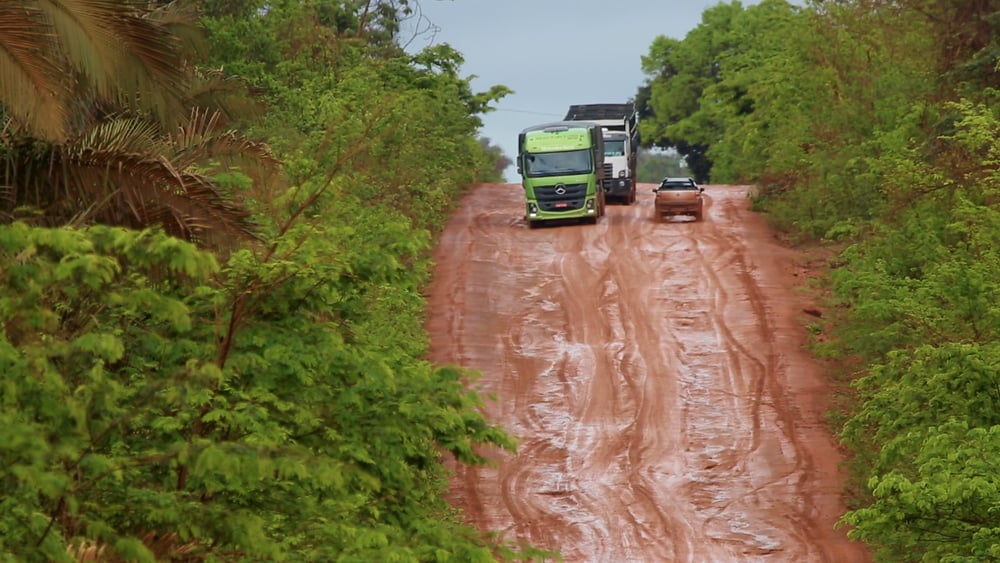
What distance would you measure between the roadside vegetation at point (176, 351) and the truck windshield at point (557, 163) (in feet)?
88.9

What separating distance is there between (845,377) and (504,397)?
21.1 ft

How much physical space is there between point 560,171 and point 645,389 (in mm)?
15550

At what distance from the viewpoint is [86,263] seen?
8.54 m

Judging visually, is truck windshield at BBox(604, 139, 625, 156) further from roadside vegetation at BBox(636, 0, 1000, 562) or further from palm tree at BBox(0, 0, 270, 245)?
palm tree at BBox(0, 0, 270, 245)

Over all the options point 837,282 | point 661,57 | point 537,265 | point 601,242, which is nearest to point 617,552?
point 837,282

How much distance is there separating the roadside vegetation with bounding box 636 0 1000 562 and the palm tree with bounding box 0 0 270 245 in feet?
24.6

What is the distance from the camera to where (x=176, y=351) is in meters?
11.1

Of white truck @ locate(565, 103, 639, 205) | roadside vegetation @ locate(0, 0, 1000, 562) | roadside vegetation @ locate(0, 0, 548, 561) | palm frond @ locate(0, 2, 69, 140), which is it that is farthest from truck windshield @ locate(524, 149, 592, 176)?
palm frond @ locate(0, 2, 69, 140)

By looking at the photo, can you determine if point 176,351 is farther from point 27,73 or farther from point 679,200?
point 679,200

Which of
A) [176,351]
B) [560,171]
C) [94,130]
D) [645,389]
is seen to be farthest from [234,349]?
[560,171]

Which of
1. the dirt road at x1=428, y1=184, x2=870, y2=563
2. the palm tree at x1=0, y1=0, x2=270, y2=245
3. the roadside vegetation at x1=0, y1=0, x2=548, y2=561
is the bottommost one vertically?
the dirt road at x1=428, y1=184, x2=870, y2=563

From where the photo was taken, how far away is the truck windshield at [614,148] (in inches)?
1930

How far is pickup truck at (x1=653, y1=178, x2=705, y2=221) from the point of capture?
1751 inches

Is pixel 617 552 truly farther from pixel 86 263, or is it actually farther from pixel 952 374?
pixel 86 263
